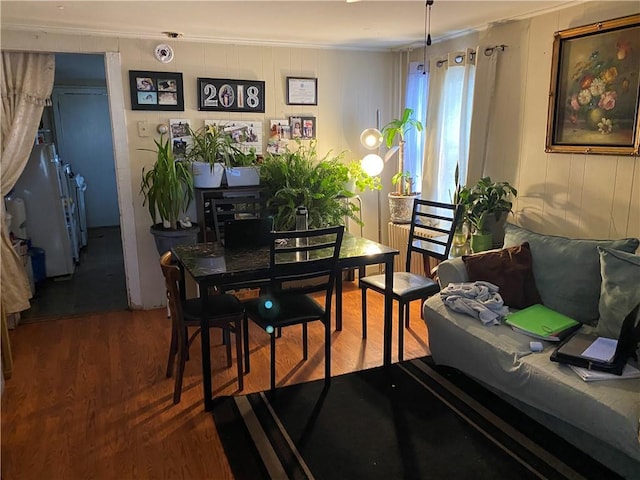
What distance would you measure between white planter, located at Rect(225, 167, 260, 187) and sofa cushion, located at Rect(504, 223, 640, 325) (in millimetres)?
2168

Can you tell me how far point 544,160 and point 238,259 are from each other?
2171mm

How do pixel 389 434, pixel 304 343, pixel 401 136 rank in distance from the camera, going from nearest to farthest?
pixel 389 434 < pixel 304 343 < pixel 401 136

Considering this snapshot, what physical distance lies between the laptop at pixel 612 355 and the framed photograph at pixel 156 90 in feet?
10.7

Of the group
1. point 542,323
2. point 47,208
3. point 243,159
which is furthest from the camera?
point 47,208

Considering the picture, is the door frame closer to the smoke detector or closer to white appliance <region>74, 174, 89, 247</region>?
the smoke detector

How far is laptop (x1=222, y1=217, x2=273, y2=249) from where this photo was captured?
9.63 feet

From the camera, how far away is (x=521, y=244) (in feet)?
9.53

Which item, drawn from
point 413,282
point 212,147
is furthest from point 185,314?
point 212,147

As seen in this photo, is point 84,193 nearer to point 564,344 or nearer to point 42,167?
point 42,167

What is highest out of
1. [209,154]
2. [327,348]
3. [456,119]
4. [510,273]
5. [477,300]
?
[456,119]

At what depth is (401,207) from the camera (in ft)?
14.9

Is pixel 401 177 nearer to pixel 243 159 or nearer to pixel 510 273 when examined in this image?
pixel 243 159

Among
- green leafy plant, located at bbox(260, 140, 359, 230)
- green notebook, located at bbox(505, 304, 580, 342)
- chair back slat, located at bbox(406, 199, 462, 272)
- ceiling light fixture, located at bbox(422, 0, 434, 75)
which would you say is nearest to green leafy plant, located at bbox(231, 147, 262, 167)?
green leafy plant, located at bbox(260, 140, 359, 230)

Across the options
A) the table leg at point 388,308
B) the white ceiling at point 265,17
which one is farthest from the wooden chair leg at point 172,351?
the white ceiling at point 265,17
